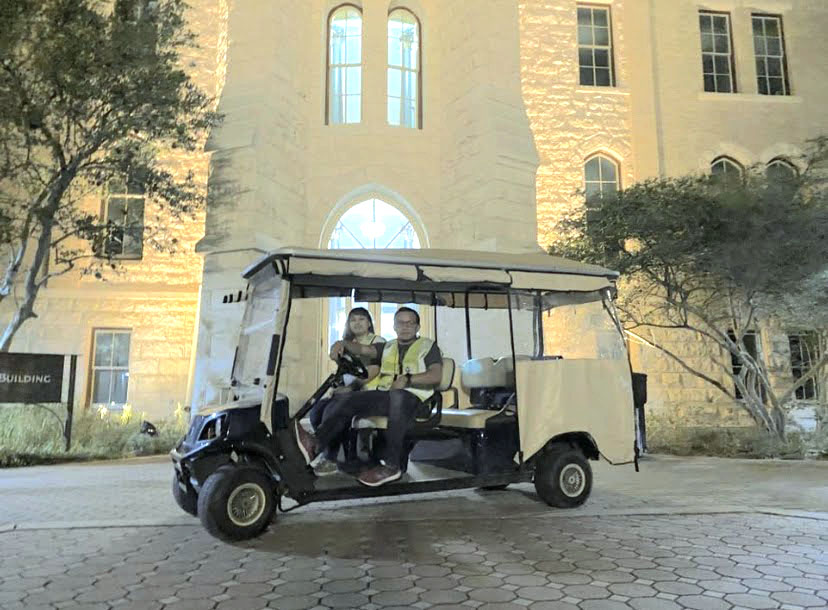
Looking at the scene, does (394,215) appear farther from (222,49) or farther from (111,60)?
(111,60)

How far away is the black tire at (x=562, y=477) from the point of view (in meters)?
5.68

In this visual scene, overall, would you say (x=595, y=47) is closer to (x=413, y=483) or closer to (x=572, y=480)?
(x=572, y=480)

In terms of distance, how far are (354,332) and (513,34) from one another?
9773 mm

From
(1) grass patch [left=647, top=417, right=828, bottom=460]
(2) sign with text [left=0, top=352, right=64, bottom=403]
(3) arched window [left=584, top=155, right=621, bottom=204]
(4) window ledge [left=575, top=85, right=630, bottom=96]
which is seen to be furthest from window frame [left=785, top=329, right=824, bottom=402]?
(2) sign with text [left=0, top=352, right=64, bottom=403]

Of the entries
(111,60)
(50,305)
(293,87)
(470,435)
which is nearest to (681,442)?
(470,435)

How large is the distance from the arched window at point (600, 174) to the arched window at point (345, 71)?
19.0ft

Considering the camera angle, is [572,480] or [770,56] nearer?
[572,480]

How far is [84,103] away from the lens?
9.55 metres

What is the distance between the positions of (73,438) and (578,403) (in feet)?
27.8

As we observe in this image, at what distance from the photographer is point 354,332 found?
6.05 metres

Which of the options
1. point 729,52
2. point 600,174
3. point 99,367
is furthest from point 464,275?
point 729,52

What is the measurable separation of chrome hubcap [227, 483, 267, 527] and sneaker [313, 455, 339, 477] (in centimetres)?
55

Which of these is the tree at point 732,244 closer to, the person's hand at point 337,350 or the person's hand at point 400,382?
the person's hand at point 400,382

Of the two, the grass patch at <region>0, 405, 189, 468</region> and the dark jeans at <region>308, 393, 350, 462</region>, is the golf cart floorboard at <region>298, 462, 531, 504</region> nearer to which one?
the dark jeans at <region>308, 393, 350, 462</region>
